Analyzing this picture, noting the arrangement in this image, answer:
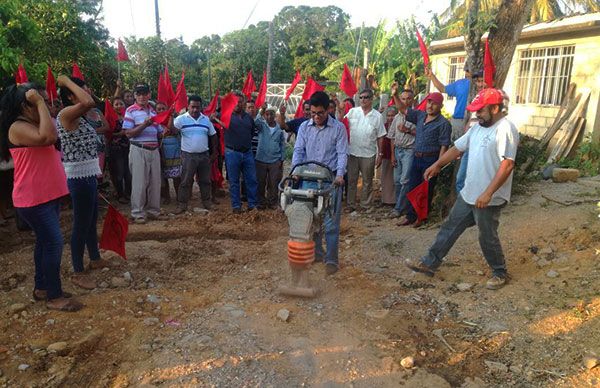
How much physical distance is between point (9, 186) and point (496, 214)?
19.5ft

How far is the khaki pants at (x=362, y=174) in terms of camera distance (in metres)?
7.12

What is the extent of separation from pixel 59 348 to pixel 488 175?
3545 millimetres

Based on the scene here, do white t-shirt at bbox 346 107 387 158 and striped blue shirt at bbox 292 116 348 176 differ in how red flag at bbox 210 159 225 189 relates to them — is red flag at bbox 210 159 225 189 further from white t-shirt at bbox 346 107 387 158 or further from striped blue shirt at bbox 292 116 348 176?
striped blue shirt at bbox 292 116 348 176

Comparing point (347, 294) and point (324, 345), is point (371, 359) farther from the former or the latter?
point (347, 294)

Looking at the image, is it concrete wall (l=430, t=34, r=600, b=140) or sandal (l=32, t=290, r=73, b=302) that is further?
concrete wall (l=430, t=34, r=600, b=140)

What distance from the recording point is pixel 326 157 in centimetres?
455

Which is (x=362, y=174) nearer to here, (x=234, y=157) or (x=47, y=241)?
(x=234, y=157)

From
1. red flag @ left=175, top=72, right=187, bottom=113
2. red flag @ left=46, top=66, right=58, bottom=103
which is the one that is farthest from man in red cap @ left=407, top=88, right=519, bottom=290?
red flag @ left=46, top=66, right=58, bottom=103

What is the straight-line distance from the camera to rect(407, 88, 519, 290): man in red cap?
12.0 feet

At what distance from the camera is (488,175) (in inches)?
150

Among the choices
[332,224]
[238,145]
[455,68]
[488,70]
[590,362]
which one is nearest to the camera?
[590,362]

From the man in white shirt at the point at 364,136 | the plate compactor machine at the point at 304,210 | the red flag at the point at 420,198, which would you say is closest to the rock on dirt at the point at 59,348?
the plate compactor machine at the point at 304,210

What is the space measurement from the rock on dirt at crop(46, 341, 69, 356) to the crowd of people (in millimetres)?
510

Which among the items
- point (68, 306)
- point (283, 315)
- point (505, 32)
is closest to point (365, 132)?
point (505, 32)
